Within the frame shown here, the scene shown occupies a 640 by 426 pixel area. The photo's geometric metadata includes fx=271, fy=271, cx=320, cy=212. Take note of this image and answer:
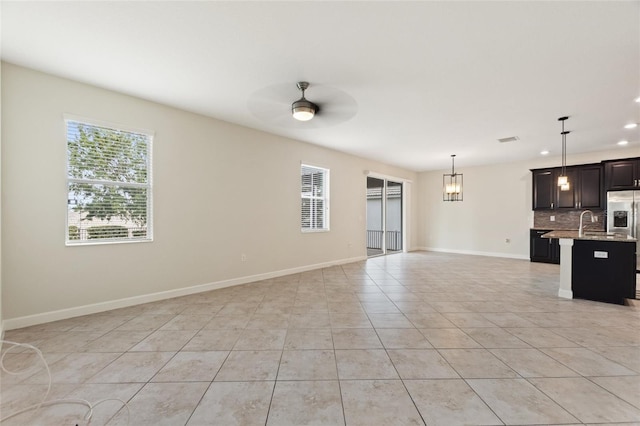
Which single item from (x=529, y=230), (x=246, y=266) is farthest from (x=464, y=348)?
(x=529, y=230)

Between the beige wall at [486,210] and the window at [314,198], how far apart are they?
4563mm

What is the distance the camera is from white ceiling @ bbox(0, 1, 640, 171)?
204 cm

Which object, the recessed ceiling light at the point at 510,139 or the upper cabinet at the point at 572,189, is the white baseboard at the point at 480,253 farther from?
the recessed ceiling light at the point at 510,139

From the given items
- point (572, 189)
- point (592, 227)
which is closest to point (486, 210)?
point (572, 189)

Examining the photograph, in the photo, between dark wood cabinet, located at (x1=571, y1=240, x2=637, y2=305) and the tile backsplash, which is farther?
the tile backsplash

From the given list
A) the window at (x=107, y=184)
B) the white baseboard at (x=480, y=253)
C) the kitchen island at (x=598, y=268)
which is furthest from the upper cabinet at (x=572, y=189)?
the window at (x=107, y=184)

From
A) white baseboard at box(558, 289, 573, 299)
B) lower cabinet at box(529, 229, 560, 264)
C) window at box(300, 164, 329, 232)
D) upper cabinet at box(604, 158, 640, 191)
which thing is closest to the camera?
white baseboard at box(558, 289, 573, 299)

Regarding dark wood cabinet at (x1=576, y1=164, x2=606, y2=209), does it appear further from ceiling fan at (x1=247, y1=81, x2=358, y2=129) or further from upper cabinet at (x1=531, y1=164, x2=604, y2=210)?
ceiling fan at (x1=247, y1=81, x2=358, y2=129)

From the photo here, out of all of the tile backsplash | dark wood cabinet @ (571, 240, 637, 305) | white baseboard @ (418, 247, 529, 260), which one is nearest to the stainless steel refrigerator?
the tile backsplash

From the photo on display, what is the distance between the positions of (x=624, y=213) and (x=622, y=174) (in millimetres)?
847

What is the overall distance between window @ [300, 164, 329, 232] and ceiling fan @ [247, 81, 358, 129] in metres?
1.65

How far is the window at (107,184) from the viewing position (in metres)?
3.16

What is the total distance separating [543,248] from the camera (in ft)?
21.9

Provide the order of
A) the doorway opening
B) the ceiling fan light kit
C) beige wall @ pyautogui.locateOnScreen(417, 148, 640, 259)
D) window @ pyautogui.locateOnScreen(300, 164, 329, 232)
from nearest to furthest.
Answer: the ceiling fan light kit < window @ pyautogui.locateOnScreen(300, 164, 329, 232) < beige wall @ pyautogui.locateOnScreen(417, 148, 640, 259) < the doorway opening
